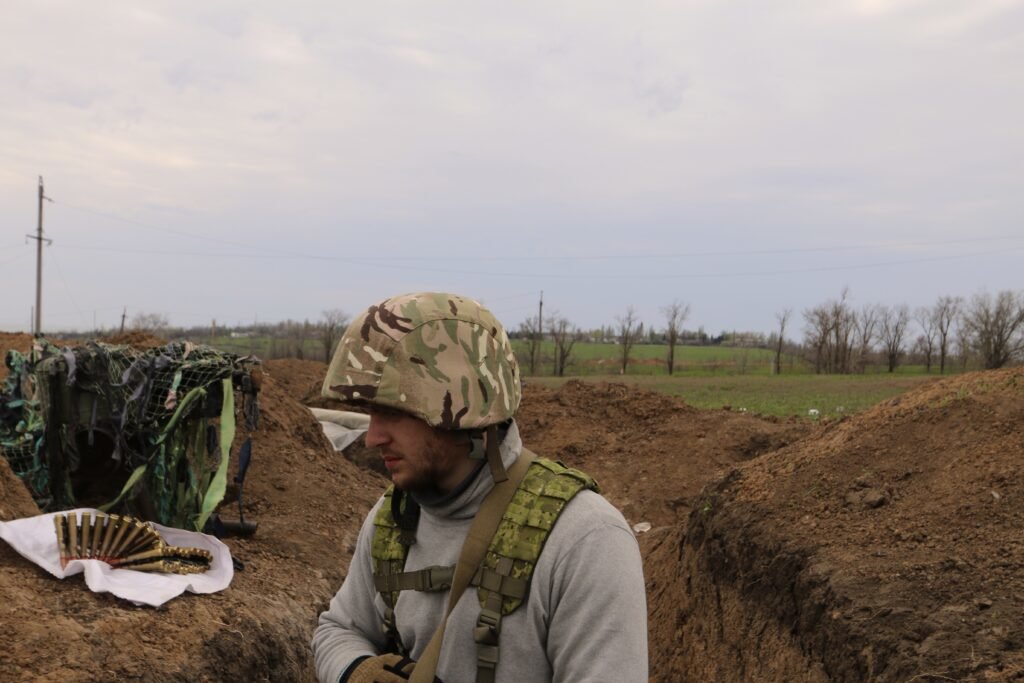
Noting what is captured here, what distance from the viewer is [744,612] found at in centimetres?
594

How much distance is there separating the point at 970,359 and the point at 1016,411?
5584 cm

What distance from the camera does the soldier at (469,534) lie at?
5.52 feet

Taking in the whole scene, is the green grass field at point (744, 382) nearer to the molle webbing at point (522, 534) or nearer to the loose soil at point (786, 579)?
the loose soil at point (786, 579)

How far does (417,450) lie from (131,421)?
18.9 feet

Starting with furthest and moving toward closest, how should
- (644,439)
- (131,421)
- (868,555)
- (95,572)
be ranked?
(644,439) < (131,421) < (868,555) < (95,572)

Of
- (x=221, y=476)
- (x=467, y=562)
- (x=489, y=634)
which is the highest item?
(x=467, y=562)

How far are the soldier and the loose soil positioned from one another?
10.4 ft

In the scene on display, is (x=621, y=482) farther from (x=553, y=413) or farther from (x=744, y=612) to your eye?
(x=744, y=612)

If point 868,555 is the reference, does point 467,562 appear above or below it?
above

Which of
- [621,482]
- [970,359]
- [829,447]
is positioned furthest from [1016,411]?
[970,359]

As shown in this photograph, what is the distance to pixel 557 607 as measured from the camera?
1701 millimetres

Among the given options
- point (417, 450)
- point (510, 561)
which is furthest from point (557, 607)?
point (417, 450)

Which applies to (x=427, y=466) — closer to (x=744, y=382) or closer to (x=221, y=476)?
(x=221, y=476)

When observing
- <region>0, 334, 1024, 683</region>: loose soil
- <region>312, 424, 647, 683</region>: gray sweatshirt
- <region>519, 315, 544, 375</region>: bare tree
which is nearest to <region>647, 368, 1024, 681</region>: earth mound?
<region>0, 334, 1024, 683</region>: loose soil
